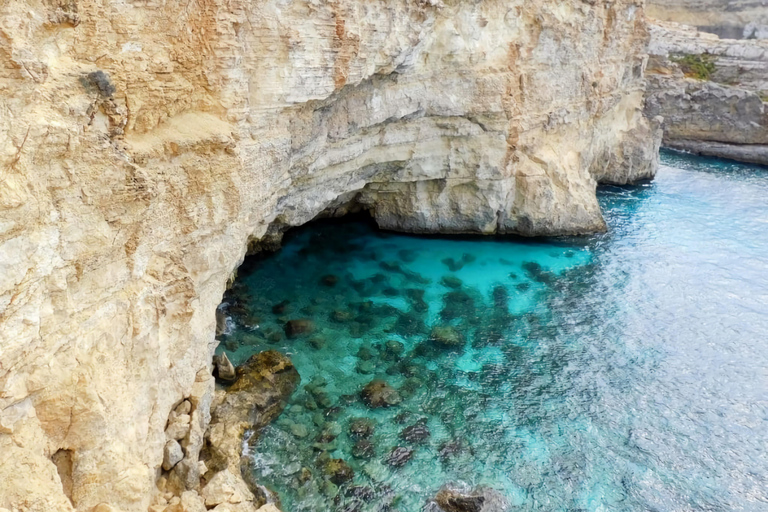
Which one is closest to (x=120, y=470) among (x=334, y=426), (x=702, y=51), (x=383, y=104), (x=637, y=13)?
(x=334, y=426)

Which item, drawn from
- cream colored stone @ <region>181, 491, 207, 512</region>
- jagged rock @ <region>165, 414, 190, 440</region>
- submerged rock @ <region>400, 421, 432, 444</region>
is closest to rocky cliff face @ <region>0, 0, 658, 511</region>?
jagged rock @ <region>165, 414, 190, 440</region>

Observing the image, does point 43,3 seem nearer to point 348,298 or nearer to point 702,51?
point 348,298

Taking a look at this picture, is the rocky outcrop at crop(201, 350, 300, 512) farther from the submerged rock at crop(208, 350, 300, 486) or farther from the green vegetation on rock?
the green vegetation on rock

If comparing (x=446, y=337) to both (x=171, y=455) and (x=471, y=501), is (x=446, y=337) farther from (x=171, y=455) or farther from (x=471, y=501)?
(x=171, y=455)

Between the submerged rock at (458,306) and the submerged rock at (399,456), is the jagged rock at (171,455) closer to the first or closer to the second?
the submerged rock at (399,456)

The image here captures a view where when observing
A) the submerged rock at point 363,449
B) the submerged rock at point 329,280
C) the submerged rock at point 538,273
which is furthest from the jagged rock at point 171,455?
the submerged rock at point 538,273
